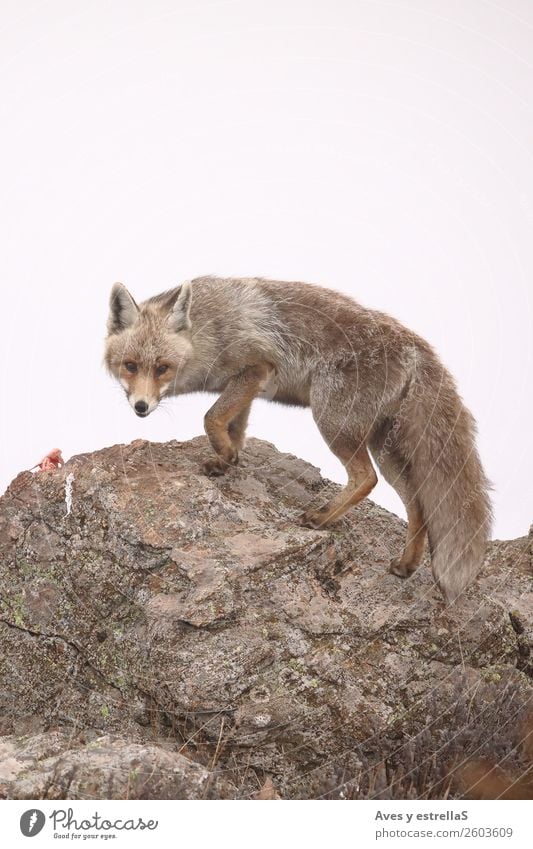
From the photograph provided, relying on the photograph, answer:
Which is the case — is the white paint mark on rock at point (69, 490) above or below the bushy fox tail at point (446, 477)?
below

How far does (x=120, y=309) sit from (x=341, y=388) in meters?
1.61

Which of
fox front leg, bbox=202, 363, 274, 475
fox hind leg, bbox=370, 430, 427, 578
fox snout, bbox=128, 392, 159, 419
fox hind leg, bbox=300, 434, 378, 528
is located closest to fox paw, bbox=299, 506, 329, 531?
fox hind leg, bbox=300, 434, 378, 528

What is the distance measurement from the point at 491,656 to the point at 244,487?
199 centimetres

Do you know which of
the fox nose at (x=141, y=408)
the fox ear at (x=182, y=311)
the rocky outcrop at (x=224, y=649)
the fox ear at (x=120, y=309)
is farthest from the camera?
the fox ear at (x=182, y=311)

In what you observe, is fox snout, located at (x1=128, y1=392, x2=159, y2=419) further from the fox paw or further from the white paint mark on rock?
the fox paw

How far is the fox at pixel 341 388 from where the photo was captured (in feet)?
19.1

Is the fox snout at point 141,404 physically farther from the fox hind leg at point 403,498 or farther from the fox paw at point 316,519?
the fox hind leg at point 403,498

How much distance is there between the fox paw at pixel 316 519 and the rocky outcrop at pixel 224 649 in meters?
0.09

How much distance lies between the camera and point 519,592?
6121 millimetres

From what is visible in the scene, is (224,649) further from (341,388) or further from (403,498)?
(341,388)

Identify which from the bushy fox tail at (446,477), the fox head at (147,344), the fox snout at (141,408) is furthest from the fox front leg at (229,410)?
the bushy fox tail at (446,477)

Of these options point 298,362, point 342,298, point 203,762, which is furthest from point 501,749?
point 342,298

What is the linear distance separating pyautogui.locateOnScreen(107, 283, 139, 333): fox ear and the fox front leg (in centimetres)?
84

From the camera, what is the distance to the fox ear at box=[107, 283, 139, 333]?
5.85 metres
